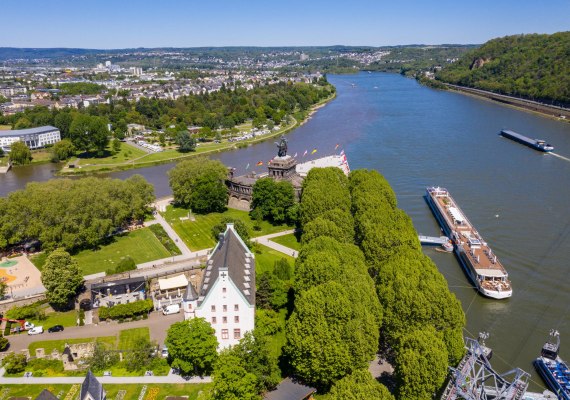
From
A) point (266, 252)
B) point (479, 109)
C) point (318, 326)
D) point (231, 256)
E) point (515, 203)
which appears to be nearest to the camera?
point (318, 326)

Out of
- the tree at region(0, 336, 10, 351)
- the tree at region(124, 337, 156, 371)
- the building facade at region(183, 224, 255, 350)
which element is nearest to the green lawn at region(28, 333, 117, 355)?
the tree at region(0, 336, 10, 351)

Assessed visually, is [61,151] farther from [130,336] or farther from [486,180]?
[486,180]

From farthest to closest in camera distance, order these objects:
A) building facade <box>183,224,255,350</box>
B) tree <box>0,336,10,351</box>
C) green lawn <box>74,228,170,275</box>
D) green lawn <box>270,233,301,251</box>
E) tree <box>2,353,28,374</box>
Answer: green lawn <box>270,233,301,251</box> < green lawn <box>74,228,170,275</box> < tree <box>0,336,10,351</box> < building facade <box>183,224,255,350</box> < tree <box>2,353,28,374</box>

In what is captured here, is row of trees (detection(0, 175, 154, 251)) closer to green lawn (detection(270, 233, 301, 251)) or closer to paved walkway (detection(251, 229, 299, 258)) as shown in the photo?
paved walkway (detection(251, 229, 299, 258))

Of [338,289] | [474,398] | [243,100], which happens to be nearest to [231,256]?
[338,289]

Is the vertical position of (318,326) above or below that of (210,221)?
above

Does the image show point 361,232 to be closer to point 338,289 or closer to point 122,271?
point 338,289

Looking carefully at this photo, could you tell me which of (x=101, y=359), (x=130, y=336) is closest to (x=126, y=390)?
(x=101, y=359)
